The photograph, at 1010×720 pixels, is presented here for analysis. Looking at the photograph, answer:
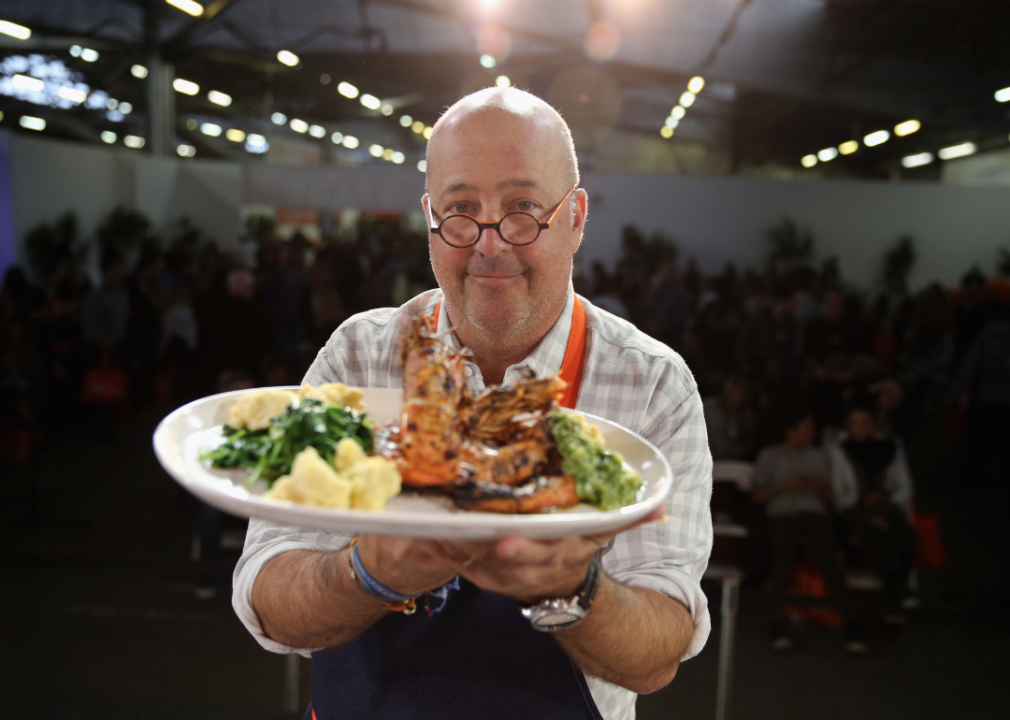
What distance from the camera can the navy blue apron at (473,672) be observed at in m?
1.47

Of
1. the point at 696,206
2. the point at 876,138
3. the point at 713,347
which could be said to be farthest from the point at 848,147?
the point at 713,347

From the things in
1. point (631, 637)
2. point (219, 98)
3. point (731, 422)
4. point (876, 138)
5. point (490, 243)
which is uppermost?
point (219, 98)

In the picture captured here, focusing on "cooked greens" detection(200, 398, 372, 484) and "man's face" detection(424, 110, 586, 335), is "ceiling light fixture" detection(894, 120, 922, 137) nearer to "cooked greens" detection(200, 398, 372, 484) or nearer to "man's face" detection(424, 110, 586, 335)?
"man's face" detection(424, 110, 586, 335)

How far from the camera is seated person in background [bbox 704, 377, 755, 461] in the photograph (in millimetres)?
5262

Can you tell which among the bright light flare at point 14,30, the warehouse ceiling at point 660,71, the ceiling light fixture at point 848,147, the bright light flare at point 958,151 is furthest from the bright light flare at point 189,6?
the bright light flare at point 958,151

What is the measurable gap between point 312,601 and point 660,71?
5.25 m

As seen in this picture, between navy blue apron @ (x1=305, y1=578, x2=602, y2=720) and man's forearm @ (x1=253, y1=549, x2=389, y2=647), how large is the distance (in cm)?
16

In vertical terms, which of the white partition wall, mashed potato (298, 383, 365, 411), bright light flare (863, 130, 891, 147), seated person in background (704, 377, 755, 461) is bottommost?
seated person in background (704, 377, 755, 461)

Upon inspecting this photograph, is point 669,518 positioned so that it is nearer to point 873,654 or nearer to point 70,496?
point 873,654

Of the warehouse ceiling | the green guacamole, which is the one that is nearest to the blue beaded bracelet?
the green guacamole

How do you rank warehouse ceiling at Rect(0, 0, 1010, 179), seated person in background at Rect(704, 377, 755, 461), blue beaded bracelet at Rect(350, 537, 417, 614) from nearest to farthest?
blue beaded bracelet at Rect(350, 537, 417, 614) < seated person in background at Rect(704, 377, 755, 461) < warehouse ceiling at Rect(0, 0, 1010, 179)

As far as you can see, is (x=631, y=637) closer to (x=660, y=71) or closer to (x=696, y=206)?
(x=660, y=71)

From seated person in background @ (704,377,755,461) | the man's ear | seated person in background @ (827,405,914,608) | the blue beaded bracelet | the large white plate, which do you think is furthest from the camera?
seated person in background @ (704,377,755,461)

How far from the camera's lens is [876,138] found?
6.04 m
